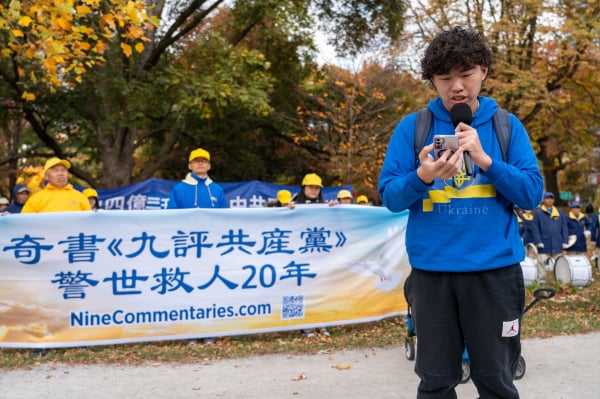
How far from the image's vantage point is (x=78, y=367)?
17.5 ft

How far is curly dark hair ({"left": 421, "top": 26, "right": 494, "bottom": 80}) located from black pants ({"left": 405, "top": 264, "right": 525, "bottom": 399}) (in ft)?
2.85

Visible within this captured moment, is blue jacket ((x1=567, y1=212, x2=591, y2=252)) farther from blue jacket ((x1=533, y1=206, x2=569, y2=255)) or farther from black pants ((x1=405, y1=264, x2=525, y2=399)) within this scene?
black pants ((x1=405, y1=264, x2=525, y2=399))

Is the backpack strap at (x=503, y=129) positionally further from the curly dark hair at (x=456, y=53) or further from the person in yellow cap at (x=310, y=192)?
the person in yellow cap at (x=310, y=192)

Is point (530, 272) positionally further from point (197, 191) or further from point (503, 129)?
point (503, 129)

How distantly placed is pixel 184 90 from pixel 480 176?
13.5m

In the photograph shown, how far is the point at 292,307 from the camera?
6.53 m

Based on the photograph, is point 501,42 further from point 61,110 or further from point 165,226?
point 165,226

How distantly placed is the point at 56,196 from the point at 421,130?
212 inches

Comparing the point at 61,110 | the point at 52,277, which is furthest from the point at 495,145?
the point at 61,110

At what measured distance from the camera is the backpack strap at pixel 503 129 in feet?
8.47

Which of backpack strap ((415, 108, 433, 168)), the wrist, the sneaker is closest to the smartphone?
the wrist

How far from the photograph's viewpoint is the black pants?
2512 millimetres

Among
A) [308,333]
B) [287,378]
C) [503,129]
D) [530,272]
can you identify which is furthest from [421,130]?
[530,272]

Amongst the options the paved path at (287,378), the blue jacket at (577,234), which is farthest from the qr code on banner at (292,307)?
the blue jacket at (577,234)
